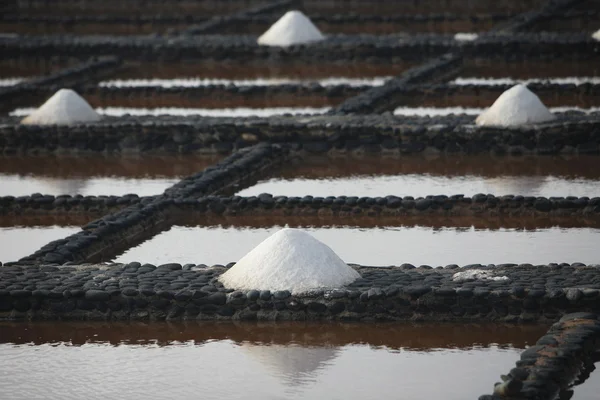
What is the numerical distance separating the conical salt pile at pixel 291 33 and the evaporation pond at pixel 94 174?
6175 mm

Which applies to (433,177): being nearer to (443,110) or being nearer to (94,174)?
(94,174)

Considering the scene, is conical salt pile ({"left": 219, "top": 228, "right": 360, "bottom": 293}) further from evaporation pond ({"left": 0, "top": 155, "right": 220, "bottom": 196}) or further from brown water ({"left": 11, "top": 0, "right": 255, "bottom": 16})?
brown water ({"left": 11, "top": 0, "right": 255, "bottom": 16})

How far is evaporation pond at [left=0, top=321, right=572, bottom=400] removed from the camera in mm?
6273

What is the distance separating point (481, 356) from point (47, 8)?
20.0m

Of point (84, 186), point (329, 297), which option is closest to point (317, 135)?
point (84, 186)

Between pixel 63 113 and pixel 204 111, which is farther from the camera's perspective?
pixel 204 111

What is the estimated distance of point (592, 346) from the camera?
6559 millimetres

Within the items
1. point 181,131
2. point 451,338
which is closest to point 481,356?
point 451,338

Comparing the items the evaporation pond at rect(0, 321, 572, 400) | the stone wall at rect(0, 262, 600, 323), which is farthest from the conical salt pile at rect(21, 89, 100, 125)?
the evaporation pond at rect(0, 321, 572, 400)

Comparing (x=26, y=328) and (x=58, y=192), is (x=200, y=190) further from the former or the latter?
(x=26, y=328)

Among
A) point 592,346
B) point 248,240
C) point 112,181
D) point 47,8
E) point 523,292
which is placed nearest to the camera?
point 592,346

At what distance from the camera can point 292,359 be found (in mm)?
6727

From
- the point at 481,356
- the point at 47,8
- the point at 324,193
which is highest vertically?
the point at 47,8

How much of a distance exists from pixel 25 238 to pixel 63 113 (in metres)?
3.63
